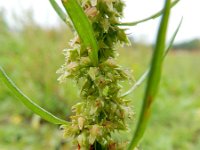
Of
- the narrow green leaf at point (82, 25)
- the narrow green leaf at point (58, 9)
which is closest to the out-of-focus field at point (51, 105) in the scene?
the narrow green leaf at point (58, 9)

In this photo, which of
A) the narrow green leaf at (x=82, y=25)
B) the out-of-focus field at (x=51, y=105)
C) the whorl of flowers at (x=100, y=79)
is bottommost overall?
the out-of-focus field at (x=51, y=105)

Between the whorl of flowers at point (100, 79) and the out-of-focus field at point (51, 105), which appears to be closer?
the whorl of flowers at point (100, 79)

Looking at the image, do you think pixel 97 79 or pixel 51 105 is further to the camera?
pixel 51 105

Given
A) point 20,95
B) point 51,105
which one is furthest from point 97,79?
point 51,105

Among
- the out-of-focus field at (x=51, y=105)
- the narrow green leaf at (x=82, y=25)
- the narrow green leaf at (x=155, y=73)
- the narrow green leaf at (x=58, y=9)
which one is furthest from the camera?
the out-of-focus field at (x=51, y=105)

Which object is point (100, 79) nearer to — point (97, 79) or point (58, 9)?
point (97, 79)

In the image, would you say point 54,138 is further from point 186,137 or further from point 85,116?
point 85,116

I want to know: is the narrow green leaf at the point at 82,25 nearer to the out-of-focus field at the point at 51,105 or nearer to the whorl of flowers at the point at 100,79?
the whorl of flowers at the point at 100,79
